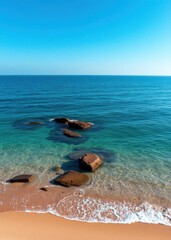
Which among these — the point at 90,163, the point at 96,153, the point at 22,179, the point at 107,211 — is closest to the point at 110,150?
the point at 96,153

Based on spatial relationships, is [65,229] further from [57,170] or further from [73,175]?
[57,170]

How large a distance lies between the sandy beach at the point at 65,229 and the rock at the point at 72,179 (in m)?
3.24

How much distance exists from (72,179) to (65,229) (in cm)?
456

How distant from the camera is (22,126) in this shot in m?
28.0

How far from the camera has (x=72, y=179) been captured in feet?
46.1

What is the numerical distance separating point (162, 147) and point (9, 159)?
1674cm

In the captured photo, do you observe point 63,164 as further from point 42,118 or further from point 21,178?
point 42,118

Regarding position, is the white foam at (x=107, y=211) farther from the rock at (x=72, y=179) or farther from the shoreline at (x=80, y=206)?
the rock at (x=72, y=179)

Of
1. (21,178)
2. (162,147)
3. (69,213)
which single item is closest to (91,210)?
(69,213)

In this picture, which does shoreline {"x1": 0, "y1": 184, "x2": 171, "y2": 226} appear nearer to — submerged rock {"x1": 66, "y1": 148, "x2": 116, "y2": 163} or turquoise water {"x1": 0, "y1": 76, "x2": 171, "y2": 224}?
turquoise water {"x1": 0, "y1": 76, "x2": 171, "y2": 224}

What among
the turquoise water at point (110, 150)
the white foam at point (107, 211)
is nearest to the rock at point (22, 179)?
the turquoise water at point (110, 150)

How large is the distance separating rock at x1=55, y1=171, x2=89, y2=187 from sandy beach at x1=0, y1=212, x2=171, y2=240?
128 inches

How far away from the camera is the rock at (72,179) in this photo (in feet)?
45.2

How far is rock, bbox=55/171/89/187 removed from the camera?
1377cm
